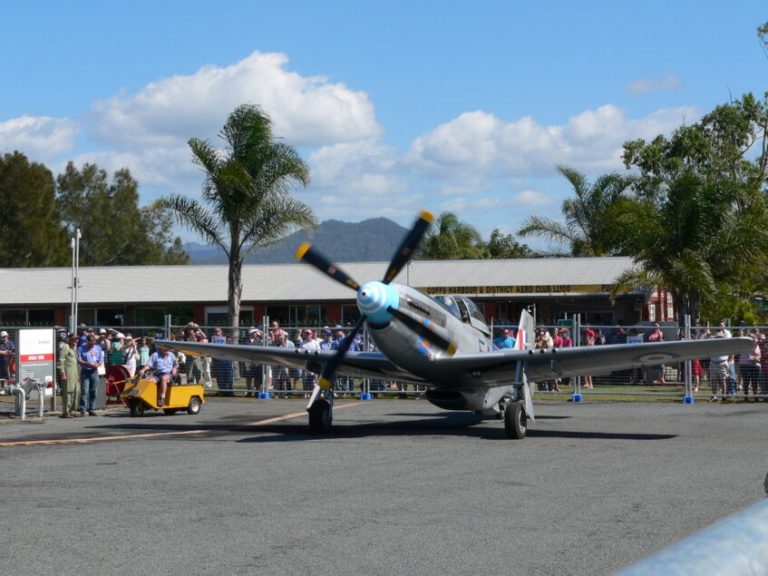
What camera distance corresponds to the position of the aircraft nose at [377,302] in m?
16.3

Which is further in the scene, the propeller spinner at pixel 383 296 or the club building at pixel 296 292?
the club building at pixel 296 292

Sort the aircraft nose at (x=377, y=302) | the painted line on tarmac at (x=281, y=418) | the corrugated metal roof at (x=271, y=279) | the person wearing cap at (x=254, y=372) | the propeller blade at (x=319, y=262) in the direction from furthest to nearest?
the corrugated metal roof at (x=271, y=279) < the person wearing cap at (x=254, y=372) < the painted line on tarmac at (x=281, y=418) < the propeller blade at (x=319, y=262) < the aircraft nose at (x=377, y=302)

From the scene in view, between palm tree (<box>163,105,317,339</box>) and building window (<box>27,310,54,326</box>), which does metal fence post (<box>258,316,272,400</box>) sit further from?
building window (<box>27,310,54,326</box>)

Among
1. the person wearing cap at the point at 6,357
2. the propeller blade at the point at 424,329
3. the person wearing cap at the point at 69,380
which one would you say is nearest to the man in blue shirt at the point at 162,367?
the person wearing cap at the point at 69,380

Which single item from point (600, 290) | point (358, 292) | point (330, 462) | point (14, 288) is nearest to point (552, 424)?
point (358, 292)

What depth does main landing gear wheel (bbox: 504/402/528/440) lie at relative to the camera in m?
17.4

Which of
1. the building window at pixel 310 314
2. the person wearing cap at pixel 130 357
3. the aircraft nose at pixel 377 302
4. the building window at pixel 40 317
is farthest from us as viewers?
the building window at pixel 40 317

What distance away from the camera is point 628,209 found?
3516 cm

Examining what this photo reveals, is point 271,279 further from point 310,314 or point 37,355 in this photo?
point 37,355

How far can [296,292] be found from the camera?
48.5 metres

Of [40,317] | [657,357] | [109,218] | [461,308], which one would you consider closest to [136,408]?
[461,308]

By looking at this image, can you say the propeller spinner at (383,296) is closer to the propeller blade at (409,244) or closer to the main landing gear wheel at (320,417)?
the propeller blade at (409,244)

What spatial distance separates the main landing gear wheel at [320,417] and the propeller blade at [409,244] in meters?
3.04

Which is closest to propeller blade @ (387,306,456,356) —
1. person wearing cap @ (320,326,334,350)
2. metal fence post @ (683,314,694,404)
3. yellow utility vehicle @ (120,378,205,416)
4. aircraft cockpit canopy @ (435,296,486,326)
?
aircraft cockpit canopy @ (435,296,486,326)
